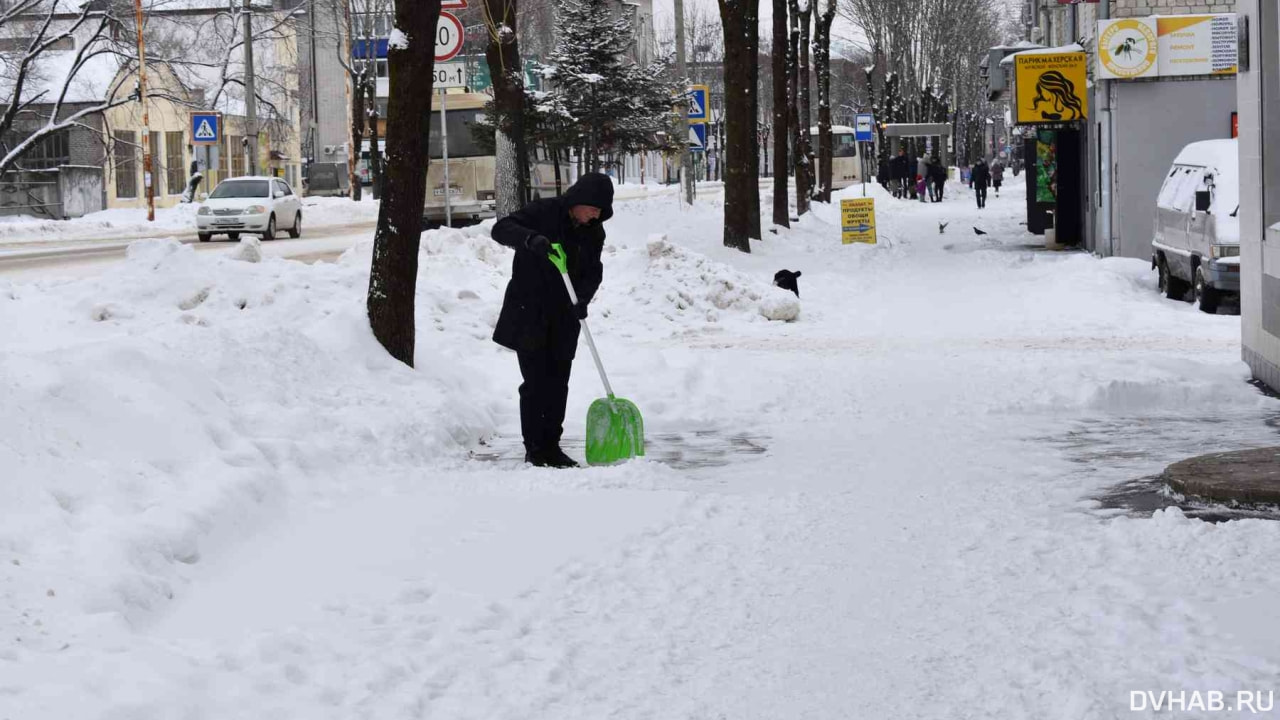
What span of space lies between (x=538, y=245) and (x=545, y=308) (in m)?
0.51

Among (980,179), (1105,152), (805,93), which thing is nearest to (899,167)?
(980,179)

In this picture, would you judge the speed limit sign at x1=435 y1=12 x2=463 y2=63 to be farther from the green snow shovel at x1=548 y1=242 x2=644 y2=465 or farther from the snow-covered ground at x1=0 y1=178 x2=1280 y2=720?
the green snow shovel at x1=548 y1=242 x2=644 y2=465

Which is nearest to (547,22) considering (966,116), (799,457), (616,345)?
(966,116)

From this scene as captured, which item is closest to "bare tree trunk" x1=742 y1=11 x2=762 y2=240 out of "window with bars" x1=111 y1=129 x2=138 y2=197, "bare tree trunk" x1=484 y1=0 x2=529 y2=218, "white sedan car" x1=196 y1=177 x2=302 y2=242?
"bare tree trunk" x1=484 y1=0 x2=529 y2=218

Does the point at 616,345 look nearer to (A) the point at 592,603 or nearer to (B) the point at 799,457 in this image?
(B) the point at 799,457

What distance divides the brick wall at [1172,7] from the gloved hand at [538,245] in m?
19.1

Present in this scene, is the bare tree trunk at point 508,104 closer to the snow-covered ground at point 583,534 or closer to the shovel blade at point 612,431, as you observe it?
the snow-covered ground at point 583,534

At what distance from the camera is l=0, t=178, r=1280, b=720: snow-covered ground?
4.59m

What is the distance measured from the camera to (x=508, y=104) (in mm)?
23078

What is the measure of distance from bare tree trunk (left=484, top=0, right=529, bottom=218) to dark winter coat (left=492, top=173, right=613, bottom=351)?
533 inches

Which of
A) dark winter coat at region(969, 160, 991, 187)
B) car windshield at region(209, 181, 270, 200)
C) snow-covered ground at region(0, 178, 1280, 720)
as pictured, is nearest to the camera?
snow-covered ground at region(0, 178, 1280, 720)

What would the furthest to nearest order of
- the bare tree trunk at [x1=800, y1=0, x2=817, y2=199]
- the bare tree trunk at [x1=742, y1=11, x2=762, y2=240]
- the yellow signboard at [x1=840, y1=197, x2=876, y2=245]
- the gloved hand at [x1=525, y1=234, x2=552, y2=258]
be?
the bare tree trunk at [x1=800, y1=0, x2=817, y2=199], the yellow signboard at [x1=840, y1=197, x2=876, y2=245], the bare tree trunk at [x1=742, y1=11, x2=762, y2=240], the gloved hand at [x1=525, y1=234, x2=552, y2=258]

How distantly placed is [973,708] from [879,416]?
6200mm

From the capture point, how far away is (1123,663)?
473cm
